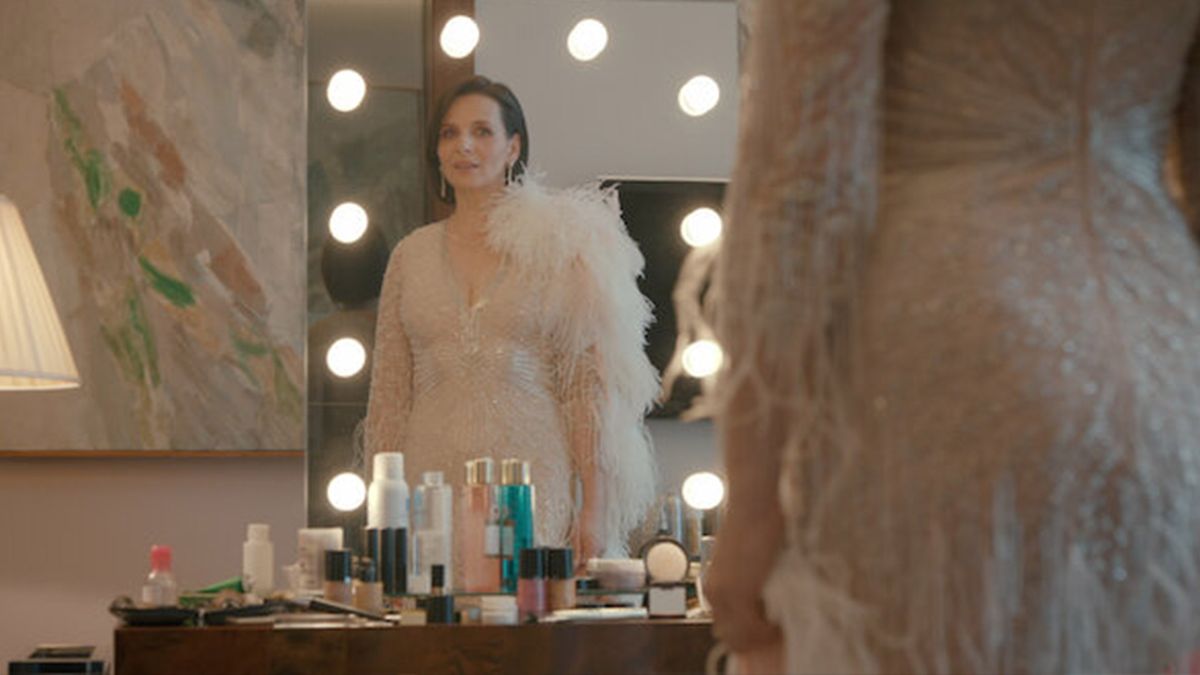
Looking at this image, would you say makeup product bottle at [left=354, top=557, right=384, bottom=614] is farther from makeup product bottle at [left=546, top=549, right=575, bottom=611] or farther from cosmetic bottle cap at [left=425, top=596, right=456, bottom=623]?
makeup product bottle at [left=546, top=549, right=575, bottom=611]

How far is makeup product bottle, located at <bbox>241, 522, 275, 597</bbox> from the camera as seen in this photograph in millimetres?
2012

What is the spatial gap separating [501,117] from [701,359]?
1.32 ft

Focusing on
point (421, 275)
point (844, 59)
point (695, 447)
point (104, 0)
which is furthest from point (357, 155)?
point (844, 59)

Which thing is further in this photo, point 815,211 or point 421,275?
point 421,275

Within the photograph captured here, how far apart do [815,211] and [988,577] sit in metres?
0.23

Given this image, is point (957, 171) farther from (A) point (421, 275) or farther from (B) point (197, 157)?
(B) point (197, 157)

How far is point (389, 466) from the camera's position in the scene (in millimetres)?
2021

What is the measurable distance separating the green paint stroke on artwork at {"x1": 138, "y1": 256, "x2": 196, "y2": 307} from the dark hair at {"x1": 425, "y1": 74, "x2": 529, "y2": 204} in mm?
359

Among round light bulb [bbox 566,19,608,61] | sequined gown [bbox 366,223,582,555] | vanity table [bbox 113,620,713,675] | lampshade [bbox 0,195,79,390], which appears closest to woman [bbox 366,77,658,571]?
sequined gown [bbox 366,223,582,555]

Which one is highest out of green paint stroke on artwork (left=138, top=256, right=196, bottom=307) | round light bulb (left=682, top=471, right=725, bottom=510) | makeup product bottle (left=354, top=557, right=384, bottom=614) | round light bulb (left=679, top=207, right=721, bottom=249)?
round light bulb (left=679, top=207, right=721, bottom=249)

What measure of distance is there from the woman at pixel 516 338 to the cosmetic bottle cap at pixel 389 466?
0.03ft

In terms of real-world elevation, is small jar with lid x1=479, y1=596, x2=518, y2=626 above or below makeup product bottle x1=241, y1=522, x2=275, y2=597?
below

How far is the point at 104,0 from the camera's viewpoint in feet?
7.07

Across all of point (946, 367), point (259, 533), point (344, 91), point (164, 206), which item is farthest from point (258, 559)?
point (946, 367)
